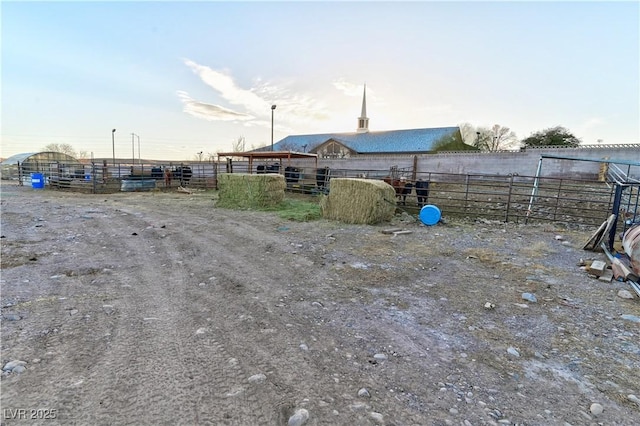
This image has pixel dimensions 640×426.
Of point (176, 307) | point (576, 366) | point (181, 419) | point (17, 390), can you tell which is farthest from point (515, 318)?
point (17, 390)

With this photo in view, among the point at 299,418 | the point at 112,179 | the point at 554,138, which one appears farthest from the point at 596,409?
the point at 554,138

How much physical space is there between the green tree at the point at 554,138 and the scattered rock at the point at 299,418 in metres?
35.5

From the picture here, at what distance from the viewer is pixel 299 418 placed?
1.65 m

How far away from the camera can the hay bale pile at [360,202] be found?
7.44 metres

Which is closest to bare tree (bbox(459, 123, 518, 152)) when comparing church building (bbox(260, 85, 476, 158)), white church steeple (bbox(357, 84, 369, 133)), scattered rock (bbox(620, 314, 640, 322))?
church building (bbox(260, 85, 476, 158))

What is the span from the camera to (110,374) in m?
1.91

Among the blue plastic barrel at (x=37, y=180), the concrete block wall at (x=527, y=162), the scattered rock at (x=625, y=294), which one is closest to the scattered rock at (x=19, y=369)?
the scattered rock at (x=625, y=294)

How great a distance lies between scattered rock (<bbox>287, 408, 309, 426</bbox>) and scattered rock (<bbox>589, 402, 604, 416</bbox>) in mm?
1602

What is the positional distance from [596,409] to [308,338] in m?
1.77

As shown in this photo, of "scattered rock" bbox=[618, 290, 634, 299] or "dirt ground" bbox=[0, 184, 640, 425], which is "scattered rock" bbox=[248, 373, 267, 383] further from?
"scattered rock" bbox=[618, 290, 634, 299]

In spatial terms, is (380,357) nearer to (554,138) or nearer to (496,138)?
(554,138)

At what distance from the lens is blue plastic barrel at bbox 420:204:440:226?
7309 millimetres

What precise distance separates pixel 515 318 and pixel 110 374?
321 centimetres

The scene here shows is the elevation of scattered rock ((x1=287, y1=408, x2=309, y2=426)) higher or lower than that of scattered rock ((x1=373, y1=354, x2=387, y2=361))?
higher
